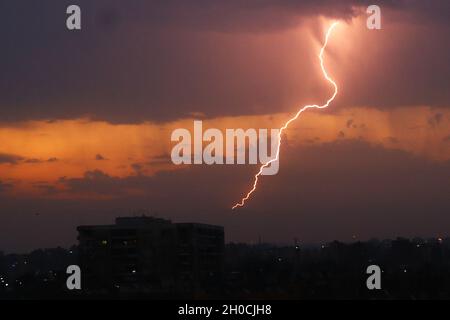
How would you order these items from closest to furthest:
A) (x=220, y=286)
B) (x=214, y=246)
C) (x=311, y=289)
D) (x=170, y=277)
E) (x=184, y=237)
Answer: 1. (x=311, y=289)
2. (x=220, y=286)
3. (x=170, y=277)
4. (x=184, y=237)
5. (x=214, y=246)

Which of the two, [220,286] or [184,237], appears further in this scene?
[184,237]

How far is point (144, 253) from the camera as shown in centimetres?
6912

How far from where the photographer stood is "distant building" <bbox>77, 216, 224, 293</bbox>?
66.4 meters

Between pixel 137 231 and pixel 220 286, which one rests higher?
pixel 137 231

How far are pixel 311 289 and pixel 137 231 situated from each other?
25.5m

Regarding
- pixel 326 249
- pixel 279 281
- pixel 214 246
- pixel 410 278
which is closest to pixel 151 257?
pixel 214 246

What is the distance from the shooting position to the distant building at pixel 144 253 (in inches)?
2616

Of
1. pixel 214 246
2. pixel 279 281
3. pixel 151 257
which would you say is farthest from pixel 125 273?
pixel 279 281

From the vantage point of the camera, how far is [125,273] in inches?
2645

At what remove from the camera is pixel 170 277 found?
214 ft

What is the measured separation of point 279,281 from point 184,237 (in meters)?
16.9
